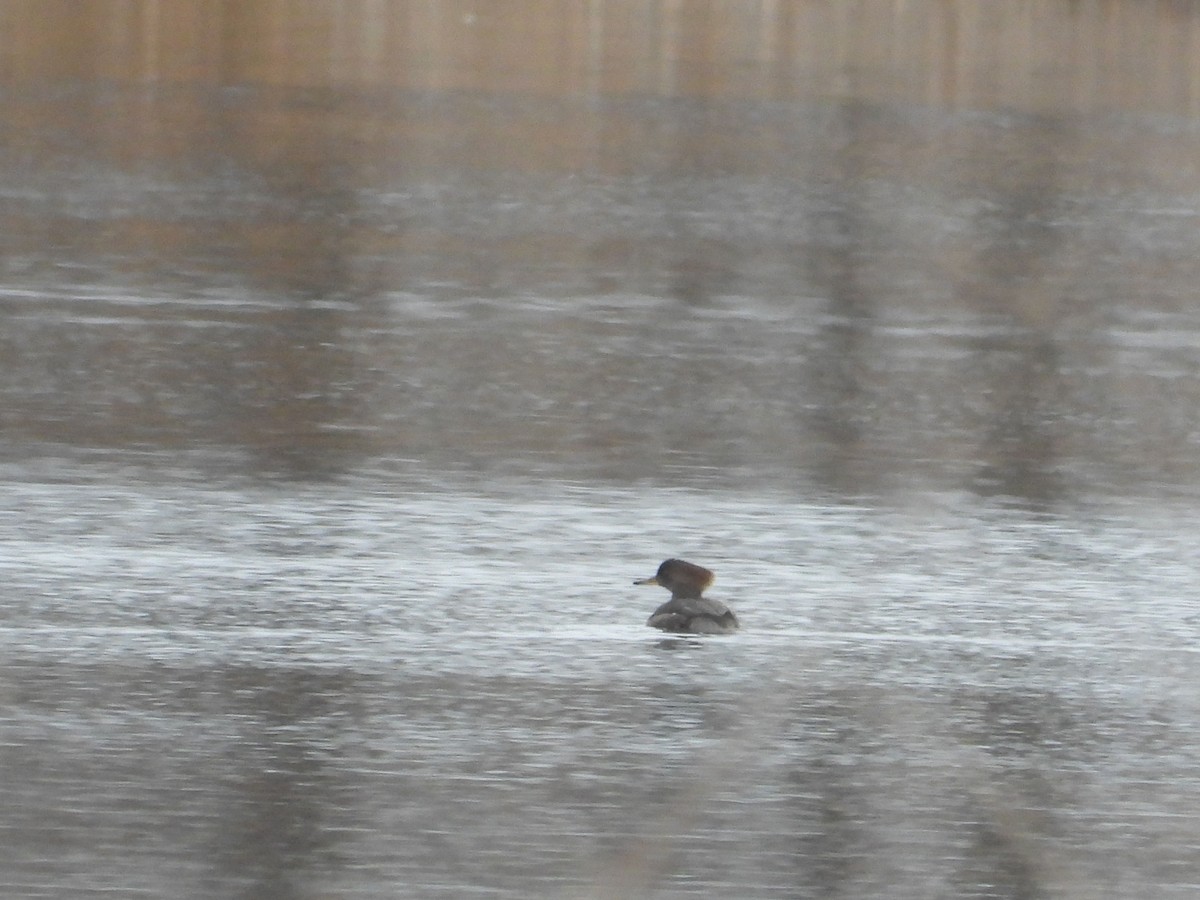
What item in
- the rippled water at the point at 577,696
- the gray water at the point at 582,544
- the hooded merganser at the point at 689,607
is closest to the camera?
the rippled water at the point at 577,696

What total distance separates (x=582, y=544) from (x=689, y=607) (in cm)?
82

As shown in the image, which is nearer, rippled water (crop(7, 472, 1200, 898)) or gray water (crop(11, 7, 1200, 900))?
rippled water (crop(7, 472, 1200, 898))

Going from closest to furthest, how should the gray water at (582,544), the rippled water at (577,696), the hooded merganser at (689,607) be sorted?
1. the rippled water at (577,696)
2. the gray water at (582,544)
3. the hooded merganser at (689,607)

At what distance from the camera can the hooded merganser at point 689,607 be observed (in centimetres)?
622

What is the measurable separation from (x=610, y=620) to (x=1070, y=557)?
1.47 m

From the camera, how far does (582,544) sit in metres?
7.03

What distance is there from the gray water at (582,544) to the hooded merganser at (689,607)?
0.21ft

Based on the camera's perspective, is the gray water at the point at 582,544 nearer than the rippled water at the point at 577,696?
No

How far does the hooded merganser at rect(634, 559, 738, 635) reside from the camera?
6.22m

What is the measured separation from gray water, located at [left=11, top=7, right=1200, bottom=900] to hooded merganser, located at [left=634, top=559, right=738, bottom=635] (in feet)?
0.21

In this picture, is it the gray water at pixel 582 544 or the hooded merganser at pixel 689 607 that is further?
the hooded merganser at pixel 689 607

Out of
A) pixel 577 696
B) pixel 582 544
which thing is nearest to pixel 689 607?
pixel 577 696

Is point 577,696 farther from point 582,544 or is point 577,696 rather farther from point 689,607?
point 582,544

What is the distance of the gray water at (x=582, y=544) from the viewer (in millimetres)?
4934
